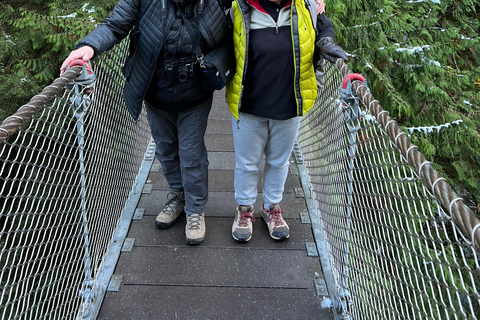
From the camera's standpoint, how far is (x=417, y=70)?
430cm

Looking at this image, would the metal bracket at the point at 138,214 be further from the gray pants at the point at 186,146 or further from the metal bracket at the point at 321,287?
the metal bracket at the point at 321,287

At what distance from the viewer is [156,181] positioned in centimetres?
303

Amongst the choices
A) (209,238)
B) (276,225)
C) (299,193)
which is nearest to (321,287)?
(276,225)

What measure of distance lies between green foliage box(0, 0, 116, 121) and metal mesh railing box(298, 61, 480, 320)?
2637 millimetres

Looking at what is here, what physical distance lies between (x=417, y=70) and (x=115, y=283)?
3.81 m

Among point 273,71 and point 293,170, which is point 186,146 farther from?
point 293,170

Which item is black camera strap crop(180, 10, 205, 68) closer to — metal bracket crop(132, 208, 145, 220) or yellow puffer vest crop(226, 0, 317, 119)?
yellow puffer vest crop(226, 0, 317, 119)

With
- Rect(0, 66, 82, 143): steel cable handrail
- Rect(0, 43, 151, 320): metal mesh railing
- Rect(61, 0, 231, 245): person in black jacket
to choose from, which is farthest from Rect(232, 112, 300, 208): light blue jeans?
Rect(0, 66, 82, 143): steel cable handrail

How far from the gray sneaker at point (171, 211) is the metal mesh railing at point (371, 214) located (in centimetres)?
92

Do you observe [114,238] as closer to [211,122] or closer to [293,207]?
[293,207]

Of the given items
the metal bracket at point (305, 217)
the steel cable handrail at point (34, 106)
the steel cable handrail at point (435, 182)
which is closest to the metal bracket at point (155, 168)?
the metal bracket at point (305, 217)

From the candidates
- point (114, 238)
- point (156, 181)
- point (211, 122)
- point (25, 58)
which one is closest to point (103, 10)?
point (25, 58)

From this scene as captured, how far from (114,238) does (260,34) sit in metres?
1.46

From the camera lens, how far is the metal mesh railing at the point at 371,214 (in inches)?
41.1
